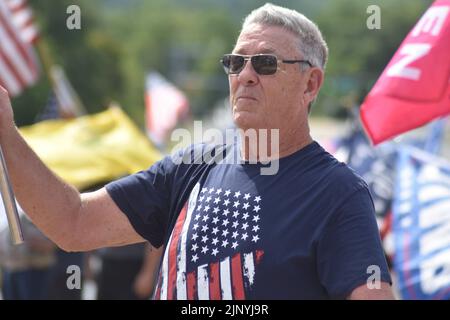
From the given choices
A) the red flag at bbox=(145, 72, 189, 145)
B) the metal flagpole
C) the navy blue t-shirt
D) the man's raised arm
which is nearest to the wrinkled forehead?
the navy blue t-shirt

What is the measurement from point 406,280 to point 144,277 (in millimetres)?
2058

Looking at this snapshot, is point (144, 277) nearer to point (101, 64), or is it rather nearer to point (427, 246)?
point (427, 246)

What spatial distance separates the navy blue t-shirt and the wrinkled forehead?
0.97 feet

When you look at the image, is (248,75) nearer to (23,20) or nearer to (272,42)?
(272,42)

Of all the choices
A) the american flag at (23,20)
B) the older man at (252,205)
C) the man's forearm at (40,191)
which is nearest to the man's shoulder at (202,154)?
the older man at (252,205)

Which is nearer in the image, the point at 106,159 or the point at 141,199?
the point at 141,199

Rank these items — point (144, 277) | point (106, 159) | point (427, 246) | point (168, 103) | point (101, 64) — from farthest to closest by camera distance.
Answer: point (101, 64), point (168, 103), point (106, 159), point (144, 277), point (427, 246)

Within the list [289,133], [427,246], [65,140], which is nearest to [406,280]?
[427,246]

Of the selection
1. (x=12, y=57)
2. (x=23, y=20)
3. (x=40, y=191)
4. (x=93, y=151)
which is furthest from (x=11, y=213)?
(x=23, y=20)

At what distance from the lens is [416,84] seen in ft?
12.7

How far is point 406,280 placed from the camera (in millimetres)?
5062

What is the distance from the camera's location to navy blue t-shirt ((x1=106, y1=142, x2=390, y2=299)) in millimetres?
2316

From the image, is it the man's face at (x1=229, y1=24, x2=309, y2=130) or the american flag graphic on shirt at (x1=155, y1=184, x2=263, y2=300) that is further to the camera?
the man's face at (x1=229, y1=24, x2=309, y2=130)

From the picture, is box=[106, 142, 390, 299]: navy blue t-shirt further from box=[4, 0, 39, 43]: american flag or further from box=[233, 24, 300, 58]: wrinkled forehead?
box=[4, 0, 39, 43]: american flag
